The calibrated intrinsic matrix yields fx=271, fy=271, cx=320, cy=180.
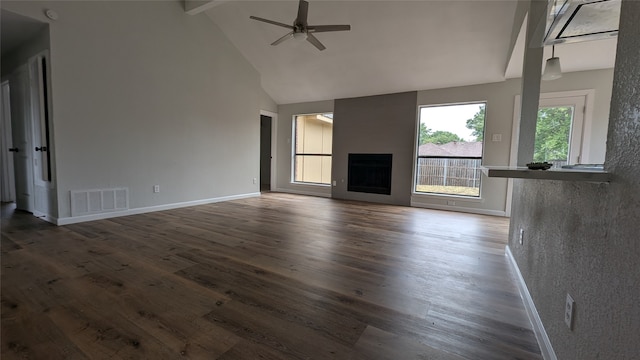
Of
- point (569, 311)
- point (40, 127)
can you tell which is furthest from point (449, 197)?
point (40, 127)

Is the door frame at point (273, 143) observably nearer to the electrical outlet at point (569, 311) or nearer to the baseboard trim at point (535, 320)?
the baseboard trim at point (535, 320)

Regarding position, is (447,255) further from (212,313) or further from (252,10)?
(252,10)

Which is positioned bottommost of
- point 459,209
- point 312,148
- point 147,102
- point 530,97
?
point 459,209

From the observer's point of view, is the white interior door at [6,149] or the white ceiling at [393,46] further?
the white interior door at [6,149]

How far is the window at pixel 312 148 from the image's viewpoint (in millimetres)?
6992

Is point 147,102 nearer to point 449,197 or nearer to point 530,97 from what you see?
point 530,97

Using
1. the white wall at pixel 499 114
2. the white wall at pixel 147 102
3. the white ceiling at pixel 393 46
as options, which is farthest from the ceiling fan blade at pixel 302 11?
the white wall at pixel 499 114

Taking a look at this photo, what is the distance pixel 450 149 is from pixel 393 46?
7.28 feet

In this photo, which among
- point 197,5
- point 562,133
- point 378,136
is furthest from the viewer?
point 378,136

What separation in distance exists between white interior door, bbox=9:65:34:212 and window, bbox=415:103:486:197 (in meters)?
6.36

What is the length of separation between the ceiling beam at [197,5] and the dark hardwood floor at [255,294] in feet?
11.5

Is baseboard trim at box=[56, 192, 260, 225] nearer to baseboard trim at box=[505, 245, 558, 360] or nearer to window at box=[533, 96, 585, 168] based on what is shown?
baseboard trim at box=[505, 245, 558, 360]

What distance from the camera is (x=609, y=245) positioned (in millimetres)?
883

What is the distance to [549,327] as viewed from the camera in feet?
4.41
